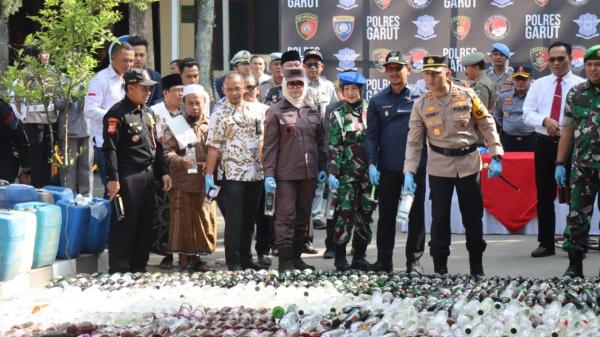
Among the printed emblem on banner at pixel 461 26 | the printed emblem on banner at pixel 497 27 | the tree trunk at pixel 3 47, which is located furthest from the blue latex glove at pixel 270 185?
the tree trunk at pixel 3 47

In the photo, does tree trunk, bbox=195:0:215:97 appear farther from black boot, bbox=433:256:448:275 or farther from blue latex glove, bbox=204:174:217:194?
black boot, bbox=433:256:448:275

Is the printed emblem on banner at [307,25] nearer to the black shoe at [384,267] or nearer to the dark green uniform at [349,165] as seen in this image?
the dark green uniform at [349,165]

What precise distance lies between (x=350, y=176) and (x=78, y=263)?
8.58ft

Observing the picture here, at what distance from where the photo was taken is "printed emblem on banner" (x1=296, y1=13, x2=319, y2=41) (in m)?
15.4

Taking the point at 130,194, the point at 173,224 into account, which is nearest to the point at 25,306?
the point at 130,194

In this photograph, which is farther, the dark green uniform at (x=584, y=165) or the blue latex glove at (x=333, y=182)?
the blue latex glove at (x=333, y=182)

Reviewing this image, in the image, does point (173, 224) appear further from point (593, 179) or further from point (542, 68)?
point (542, 68)

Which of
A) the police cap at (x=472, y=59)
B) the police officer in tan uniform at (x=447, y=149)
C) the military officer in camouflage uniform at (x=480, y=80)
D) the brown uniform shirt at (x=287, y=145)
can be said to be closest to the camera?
the police officer in tan uniform at (x=447, y=149)

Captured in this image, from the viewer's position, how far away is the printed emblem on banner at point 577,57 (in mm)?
14719

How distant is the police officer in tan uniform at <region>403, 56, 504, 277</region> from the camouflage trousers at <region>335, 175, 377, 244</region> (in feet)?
2.46

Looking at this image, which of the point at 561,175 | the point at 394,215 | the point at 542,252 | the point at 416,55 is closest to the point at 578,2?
the point at 416,55

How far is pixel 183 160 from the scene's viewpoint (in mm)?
→ 10641

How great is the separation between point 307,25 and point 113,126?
19.3 feet

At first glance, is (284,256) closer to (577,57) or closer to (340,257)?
(340,257)
